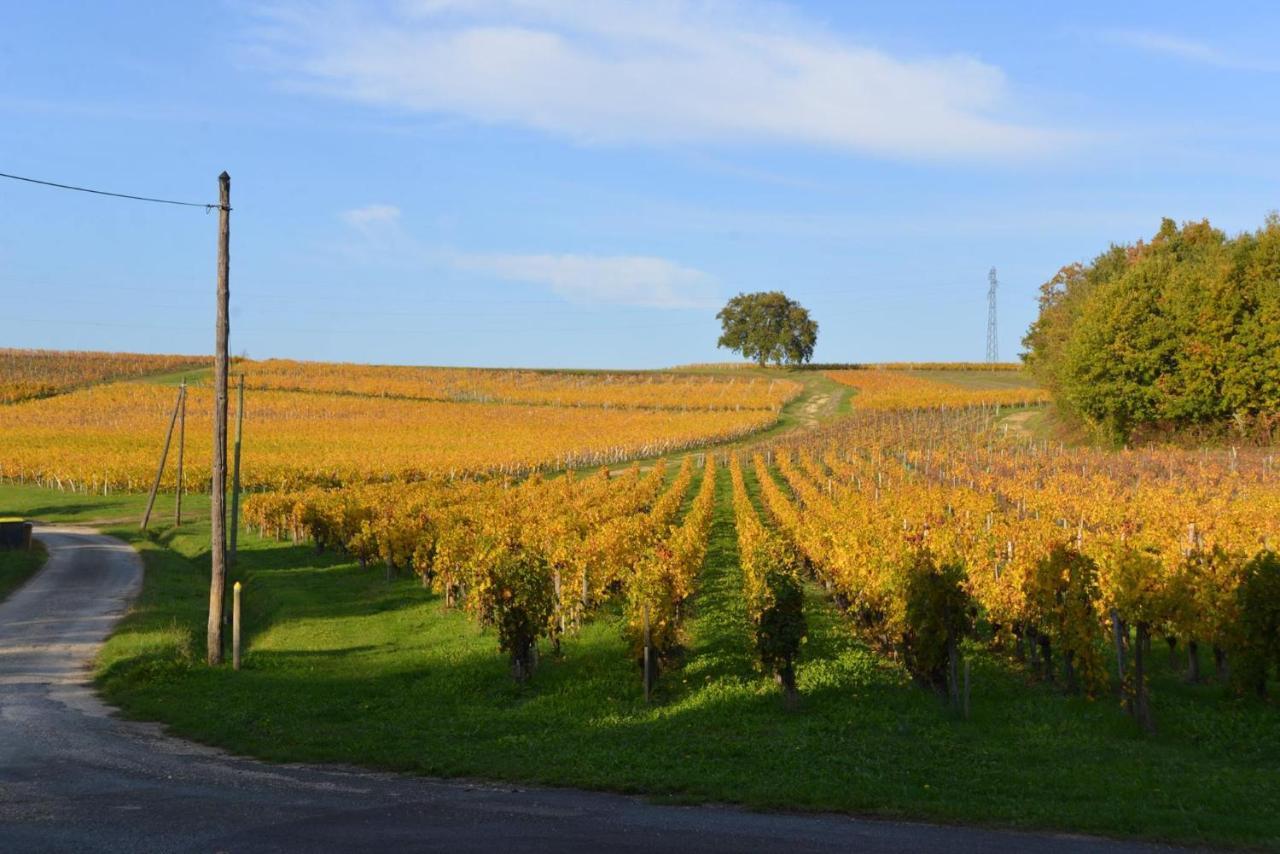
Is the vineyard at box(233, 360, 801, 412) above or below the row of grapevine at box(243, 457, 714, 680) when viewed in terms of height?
above

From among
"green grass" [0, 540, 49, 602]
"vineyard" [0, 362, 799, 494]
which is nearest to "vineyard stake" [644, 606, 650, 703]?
"green grass" [0, 540, 49, 602]

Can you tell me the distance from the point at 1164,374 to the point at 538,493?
40.1 m

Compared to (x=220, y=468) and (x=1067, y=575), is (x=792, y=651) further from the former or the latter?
(x=220, y=468)

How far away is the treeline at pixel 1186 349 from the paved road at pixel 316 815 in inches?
2266

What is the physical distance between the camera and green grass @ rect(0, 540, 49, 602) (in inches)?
1420

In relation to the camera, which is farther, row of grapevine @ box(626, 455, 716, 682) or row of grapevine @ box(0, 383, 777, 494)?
row of grapevine @ box(0, 383, 777, 494)

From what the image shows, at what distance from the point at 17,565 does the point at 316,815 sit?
31.7 m

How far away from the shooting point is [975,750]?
52.3ft

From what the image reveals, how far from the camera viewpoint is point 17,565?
1540 inches

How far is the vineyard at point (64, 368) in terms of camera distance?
4781 inches

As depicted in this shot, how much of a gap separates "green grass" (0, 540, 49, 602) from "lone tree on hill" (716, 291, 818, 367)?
4889 inches

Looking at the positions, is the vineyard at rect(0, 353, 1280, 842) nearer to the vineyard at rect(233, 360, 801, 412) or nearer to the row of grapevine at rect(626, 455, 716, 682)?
the row of grapevine at rect(626, 455, 716, 682)

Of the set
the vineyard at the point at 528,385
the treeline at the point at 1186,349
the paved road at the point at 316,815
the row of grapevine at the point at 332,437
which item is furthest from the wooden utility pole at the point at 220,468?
the vineyard at the point at 528,385

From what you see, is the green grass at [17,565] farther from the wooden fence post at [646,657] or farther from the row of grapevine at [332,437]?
the wooden fence post at [646,657]
